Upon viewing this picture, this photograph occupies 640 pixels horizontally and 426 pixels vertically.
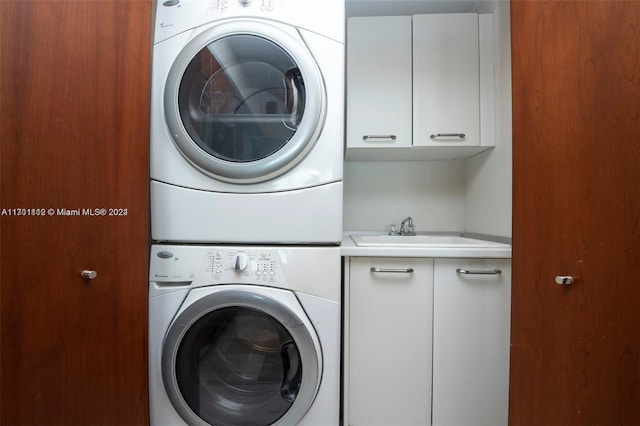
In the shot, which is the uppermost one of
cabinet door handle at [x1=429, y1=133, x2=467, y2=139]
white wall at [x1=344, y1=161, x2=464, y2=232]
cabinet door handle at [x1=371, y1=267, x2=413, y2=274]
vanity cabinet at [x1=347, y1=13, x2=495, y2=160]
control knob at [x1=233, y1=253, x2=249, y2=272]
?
vanity cabinet at [x1=347, y1=13, x2=495, y2=160]

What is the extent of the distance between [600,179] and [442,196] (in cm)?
99

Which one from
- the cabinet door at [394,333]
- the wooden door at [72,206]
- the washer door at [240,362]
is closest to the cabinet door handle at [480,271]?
the cabinet door at [394,333]

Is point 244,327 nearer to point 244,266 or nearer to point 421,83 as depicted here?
point 244,266

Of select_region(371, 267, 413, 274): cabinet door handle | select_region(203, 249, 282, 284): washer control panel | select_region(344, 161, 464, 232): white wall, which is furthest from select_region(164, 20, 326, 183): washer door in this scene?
select_region(344, 161, 464, 232): white wall

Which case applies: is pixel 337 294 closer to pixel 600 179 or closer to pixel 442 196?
pixel 600 179

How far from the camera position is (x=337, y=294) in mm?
968

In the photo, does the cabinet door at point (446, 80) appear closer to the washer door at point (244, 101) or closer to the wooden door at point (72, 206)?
the washer door at point (244, 101)

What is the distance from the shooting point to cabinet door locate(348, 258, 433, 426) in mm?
1055

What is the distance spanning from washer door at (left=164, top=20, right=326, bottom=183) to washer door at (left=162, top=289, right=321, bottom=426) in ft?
1.57

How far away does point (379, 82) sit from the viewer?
137cm

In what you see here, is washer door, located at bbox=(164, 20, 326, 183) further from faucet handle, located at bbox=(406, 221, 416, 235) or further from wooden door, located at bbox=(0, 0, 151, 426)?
faucet handle, located at bbox=(406, 221, 416, 235)

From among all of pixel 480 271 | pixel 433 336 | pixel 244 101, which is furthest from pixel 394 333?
pixel 244 101

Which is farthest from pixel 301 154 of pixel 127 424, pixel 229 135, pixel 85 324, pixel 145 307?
pixel 127 424

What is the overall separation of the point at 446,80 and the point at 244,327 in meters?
1.44
